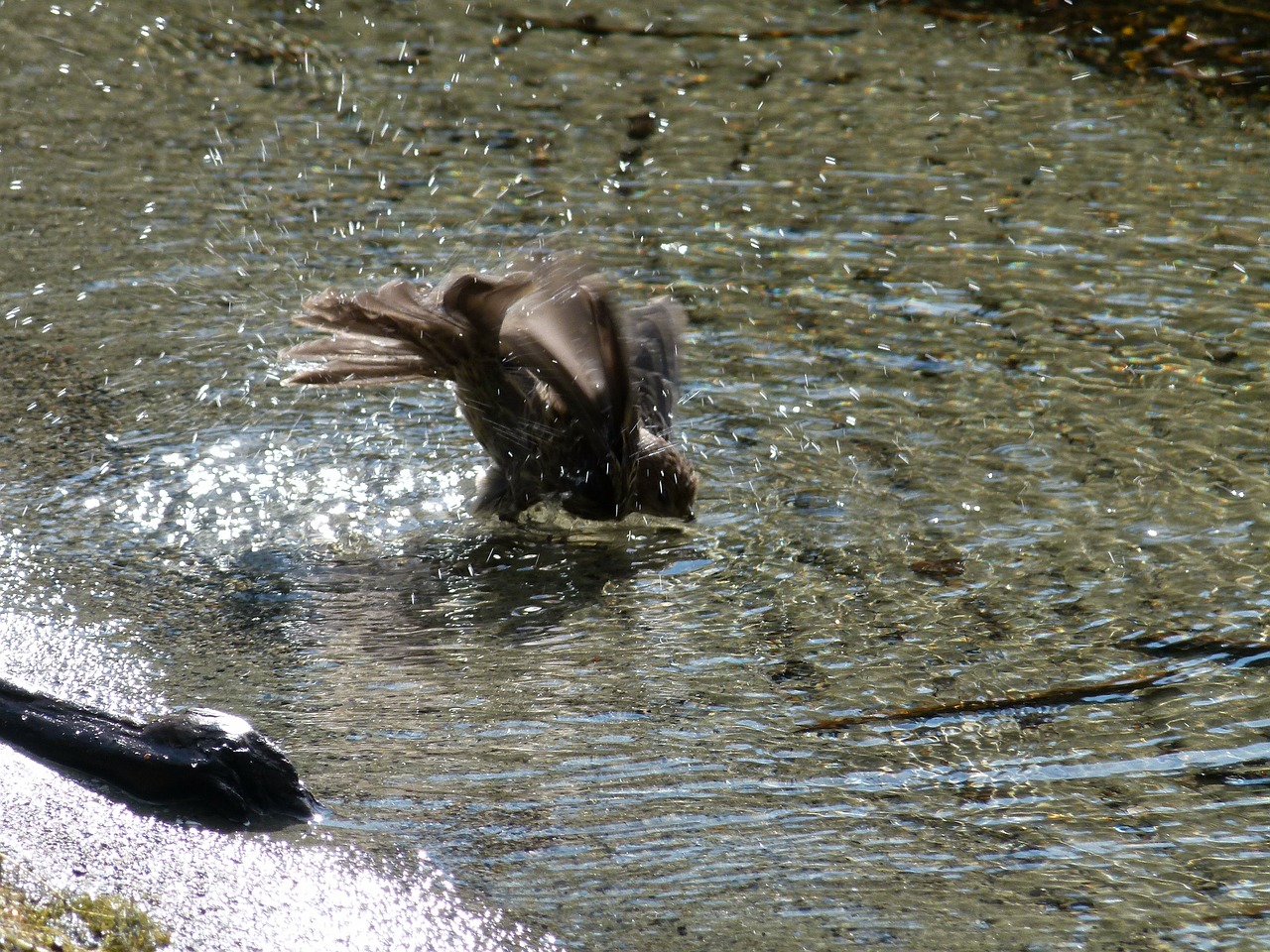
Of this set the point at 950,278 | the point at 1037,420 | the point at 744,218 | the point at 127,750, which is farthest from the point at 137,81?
the point at 127,750

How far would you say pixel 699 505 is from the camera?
4699mm

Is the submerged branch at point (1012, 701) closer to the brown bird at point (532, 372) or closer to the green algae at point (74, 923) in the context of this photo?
the brown bird at point (532, 372)

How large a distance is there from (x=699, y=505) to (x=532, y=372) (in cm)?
63

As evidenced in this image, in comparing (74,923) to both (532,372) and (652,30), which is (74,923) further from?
(652,30)

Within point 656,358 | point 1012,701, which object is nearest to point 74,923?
point 1012,701

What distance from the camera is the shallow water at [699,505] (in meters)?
2.80

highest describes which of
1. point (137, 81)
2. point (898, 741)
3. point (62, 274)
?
point (137, 81)

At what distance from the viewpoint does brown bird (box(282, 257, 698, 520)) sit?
14.8ft

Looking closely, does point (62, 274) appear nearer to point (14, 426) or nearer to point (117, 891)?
point (14, 426)

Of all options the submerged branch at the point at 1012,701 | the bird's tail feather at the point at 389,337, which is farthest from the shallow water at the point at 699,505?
the bird's tail feather at the point at 389,337

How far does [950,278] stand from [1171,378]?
1079 mm

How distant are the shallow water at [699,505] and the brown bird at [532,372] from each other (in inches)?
6.6

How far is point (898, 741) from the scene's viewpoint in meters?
3.34

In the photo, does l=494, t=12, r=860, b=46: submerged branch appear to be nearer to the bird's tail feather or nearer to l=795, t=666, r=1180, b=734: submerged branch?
the bird's tail feather
